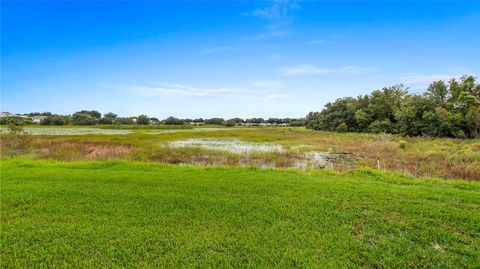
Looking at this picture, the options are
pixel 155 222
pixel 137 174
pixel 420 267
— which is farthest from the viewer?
pixel 137 174

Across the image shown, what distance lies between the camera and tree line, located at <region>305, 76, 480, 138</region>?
33.4m

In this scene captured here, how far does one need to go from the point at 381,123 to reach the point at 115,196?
172ft

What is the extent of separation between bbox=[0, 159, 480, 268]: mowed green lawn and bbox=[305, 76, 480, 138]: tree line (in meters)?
33.1

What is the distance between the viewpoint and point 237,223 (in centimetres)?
514

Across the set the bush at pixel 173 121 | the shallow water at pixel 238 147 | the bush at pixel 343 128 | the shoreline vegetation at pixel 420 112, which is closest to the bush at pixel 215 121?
the bush at pixel 173 121

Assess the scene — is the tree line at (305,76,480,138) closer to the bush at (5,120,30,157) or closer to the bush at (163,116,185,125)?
the bush at (5,120,30,157)

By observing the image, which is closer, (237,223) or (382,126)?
(237,223)

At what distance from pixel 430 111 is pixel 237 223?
1702 inches

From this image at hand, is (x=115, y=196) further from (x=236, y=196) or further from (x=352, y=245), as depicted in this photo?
(x=352, y=245)

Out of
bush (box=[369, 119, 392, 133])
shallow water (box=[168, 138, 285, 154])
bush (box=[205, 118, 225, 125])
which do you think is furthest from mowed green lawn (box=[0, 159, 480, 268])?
bush (box=[205, 118, 225, 125])

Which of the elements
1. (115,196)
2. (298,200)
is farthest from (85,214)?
(298,200)

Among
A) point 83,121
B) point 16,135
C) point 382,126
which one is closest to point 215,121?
point 83,121

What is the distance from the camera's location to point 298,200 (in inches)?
254

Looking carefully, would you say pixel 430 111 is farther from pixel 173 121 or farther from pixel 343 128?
pixel 173 121
